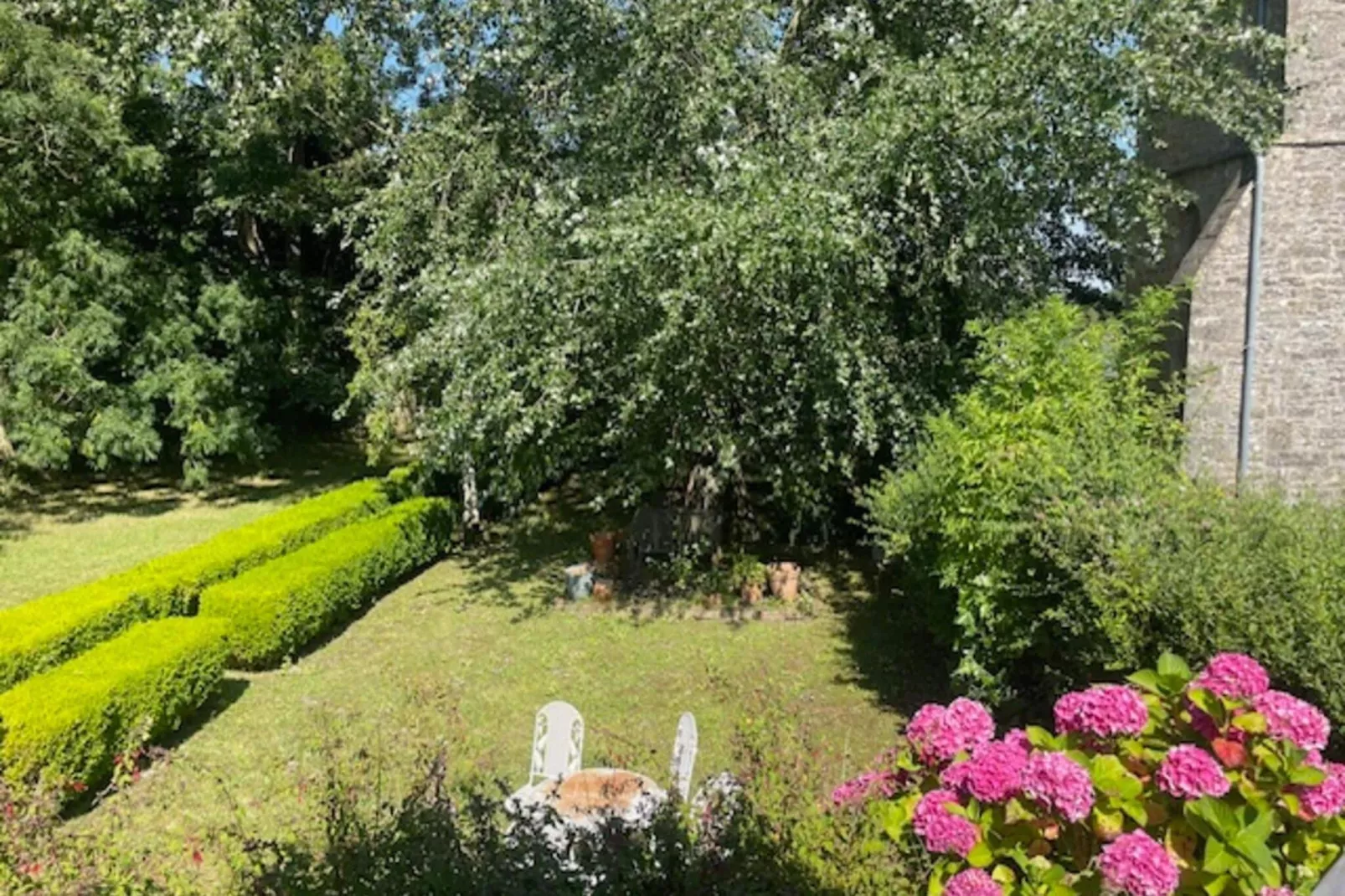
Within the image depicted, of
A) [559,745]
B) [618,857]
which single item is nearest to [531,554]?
[559,745]

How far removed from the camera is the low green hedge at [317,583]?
273 inches

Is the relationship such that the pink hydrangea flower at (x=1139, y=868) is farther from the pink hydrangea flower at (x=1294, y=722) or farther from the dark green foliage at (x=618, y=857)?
the dark green foliage at (x=618, y=857)

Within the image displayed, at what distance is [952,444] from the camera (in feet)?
19.8

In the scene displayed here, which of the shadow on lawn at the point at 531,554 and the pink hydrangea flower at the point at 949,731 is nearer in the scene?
the pink hydrangea flower at the point at 949,731

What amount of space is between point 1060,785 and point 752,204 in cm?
548

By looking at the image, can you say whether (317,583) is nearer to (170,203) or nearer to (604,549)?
(604,549)

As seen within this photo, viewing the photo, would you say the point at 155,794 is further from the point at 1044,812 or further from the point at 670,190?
the point at 670,190

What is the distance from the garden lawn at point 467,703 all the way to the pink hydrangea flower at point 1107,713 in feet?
5.05

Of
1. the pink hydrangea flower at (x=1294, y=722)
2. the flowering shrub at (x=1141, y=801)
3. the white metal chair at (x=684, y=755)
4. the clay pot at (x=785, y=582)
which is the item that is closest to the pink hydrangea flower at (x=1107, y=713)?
the flowering shrub at (x=1141, y=801)

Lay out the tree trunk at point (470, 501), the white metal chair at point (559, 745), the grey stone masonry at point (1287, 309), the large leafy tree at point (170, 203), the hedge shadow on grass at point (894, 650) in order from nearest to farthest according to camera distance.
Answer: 1. the white metal chair at point (559, 745)
2. the hedge shadow on grass at point (894, 650)
3. the large leafy tree at point (170, 203)
4. the tree trunk at point (470, 501)
5. the grey stone masonry at point (1287, 309)

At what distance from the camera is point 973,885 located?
2186 millimetres

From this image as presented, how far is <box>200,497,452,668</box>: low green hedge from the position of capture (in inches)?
273

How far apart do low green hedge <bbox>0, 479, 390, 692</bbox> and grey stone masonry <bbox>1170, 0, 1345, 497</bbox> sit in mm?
9618

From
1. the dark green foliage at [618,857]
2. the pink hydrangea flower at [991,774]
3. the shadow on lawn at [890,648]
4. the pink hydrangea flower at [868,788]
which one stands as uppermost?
the pink hydrangea flower at [991,774]
